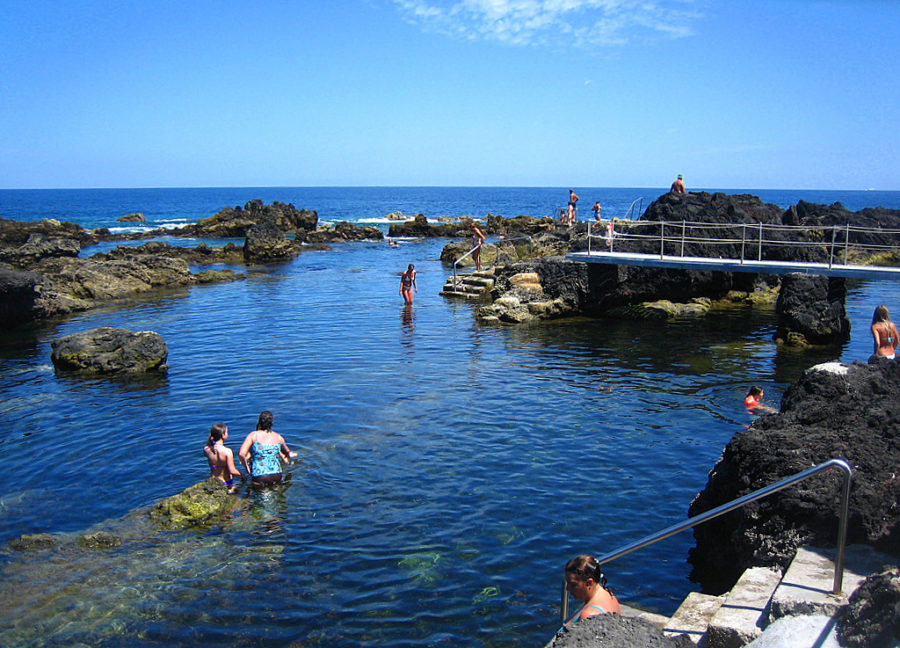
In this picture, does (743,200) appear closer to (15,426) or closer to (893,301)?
(893,301)

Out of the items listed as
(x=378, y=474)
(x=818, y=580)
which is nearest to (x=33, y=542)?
(x=378, y=474)

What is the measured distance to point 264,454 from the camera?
10.5 metres

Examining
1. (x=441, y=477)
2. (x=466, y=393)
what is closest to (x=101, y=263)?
(x=466, y=393)

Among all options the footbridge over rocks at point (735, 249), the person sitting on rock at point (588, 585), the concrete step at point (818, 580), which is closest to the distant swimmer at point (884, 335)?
the concrete step at point (818, 580)

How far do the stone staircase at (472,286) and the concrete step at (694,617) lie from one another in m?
22.4

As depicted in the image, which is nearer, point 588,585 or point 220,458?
point 588,585

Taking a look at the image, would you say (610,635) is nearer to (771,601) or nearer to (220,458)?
(771,601)

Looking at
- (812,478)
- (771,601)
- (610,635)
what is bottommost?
(771,601)

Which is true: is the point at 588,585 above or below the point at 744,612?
above

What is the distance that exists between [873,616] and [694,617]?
193cm

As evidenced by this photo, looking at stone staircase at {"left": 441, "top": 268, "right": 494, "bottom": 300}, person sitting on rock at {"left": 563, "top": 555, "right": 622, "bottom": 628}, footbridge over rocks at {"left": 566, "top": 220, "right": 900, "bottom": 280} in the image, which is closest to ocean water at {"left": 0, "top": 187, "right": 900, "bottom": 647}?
person sitting on rock at {"left": 563, "top": 555, "right": 622, "bottom": 628}

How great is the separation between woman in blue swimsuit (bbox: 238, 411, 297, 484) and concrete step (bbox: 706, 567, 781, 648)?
7.01 m

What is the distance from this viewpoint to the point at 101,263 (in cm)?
3359

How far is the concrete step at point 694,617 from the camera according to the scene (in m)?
5.54
